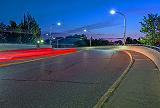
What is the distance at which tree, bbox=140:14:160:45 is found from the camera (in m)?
73.1

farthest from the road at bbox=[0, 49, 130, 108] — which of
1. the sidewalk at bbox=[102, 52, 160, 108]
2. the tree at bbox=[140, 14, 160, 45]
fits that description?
the tree at bbox=[140, 14, 160, 45]

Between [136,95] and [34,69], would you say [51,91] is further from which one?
[34,69]

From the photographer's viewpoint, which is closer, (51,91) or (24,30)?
(51,91)

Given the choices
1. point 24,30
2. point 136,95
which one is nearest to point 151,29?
point 24,30

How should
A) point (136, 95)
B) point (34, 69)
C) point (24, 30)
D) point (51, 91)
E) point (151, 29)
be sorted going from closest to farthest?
point (136, 95) → point (51, 91) → point (34, 69) → point (151, 29) → point (24, 30)

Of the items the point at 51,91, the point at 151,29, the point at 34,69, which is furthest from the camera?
the point at 151,29

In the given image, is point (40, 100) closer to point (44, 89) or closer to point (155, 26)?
point (44, 89)

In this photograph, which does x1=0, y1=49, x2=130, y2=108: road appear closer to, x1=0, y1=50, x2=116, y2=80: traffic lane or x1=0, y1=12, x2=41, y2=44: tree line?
x1=0, y1=50, x2=116, y2=80: traffic lane

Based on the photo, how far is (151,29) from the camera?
7538 centimetres

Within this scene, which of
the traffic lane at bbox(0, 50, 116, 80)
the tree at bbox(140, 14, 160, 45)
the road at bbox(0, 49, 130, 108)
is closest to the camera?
the road at bbox(0, 49, 130, 108)

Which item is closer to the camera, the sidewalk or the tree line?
the sidewalk

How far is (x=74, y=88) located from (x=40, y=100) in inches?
94.3

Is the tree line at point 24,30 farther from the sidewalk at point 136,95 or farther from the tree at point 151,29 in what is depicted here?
the sidewalk at point 136,95

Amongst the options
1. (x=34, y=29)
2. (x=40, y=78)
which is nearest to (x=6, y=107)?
(x=40, y=78)
